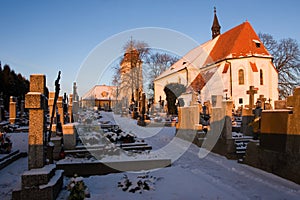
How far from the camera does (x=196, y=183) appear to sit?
5.46 metres

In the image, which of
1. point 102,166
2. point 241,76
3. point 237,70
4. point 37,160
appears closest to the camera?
point 37,160

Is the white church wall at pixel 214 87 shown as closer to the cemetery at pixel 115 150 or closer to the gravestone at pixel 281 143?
the cemetery at pixel 115 150

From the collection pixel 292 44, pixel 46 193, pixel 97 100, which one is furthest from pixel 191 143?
pixel 97 100

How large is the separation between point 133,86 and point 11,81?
51.8ft

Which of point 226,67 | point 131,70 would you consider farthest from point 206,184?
point 226,67

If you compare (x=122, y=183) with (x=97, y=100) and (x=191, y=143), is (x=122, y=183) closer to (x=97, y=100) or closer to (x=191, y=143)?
(x=191, y=143)

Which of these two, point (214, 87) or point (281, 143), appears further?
point (214, 87)

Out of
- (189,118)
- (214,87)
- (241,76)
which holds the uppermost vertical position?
(241,76)

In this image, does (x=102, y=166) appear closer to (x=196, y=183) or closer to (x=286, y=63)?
(x=196, y=183)

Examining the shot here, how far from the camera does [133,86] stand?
114 feet

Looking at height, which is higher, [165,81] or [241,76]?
[165,81]

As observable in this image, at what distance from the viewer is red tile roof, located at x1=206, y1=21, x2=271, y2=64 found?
1308 inches

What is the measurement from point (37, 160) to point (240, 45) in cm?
3411

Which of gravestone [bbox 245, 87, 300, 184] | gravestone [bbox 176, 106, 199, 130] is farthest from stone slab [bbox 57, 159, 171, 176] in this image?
gravestone [bbox 176, 106, 199, 130]
